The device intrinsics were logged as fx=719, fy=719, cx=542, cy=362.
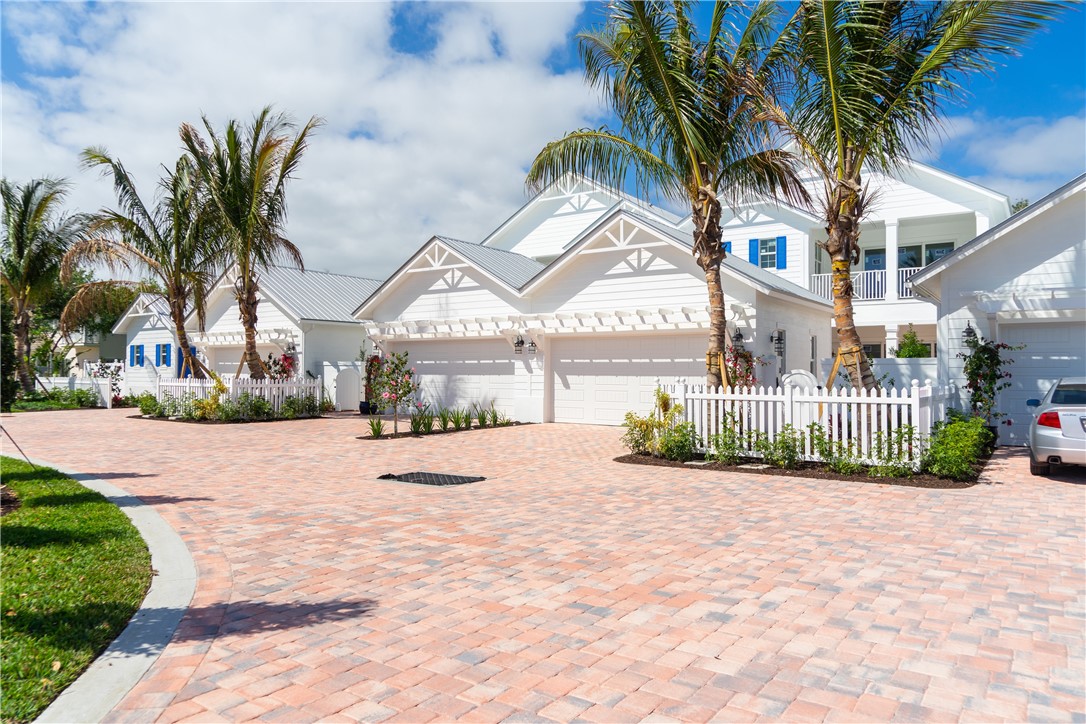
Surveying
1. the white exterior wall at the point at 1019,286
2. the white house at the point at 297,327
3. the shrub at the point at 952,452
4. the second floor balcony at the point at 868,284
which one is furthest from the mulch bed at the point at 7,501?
the second floor balcony at the point at 868,284

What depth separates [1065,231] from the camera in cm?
1327

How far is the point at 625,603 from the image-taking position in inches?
198

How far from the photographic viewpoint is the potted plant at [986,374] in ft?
44.5

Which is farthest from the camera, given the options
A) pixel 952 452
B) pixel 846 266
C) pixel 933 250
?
pixel 933 250

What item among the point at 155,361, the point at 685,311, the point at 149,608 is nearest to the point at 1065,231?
the point at 685,311

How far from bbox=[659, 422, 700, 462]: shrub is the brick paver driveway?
2119 mm

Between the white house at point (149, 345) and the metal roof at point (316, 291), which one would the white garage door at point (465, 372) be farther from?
the white house at point (149, 345)

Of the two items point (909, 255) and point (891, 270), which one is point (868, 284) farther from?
point (909, 255)

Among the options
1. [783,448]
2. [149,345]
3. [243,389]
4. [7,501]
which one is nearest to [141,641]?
[7,501]

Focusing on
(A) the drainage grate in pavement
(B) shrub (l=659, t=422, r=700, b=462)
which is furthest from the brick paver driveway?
(B) shrub (l=659, t=422, r=700, b=462)

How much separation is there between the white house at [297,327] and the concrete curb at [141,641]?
18277 millimetres

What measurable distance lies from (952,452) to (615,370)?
33.8 feet

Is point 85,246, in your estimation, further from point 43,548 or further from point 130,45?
point 43,548

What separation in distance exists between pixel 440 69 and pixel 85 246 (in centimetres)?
1478
